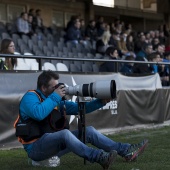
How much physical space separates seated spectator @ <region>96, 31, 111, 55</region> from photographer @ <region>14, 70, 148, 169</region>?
11558mm

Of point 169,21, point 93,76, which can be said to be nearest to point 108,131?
point 93,76

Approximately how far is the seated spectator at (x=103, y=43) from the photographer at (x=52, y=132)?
11.6m

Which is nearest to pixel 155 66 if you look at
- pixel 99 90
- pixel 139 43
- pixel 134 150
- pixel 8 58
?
pixel 8 58

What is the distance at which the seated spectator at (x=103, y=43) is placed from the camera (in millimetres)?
18177

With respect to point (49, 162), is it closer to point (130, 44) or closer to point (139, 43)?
point (130, 44)

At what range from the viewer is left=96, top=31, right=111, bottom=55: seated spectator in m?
18.2

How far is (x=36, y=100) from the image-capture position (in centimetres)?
627

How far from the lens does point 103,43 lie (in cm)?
1850

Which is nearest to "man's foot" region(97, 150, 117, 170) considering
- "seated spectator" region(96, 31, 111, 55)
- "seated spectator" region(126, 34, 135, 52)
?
"seated spectator" region(96, 31, 111, 55)

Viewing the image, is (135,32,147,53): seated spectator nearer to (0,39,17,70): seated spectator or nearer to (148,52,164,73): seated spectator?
(148,52,164,73): seated spectator

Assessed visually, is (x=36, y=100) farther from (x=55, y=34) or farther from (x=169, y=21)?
(x=169, y=21)

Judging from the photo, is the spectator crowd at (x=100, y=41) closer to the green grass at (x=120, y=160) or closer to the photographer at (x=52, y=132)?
the green grass at (x=120, y=160)

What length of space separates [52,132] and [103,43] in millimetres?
12312

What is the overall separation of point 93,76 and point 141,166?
4.42 meters
